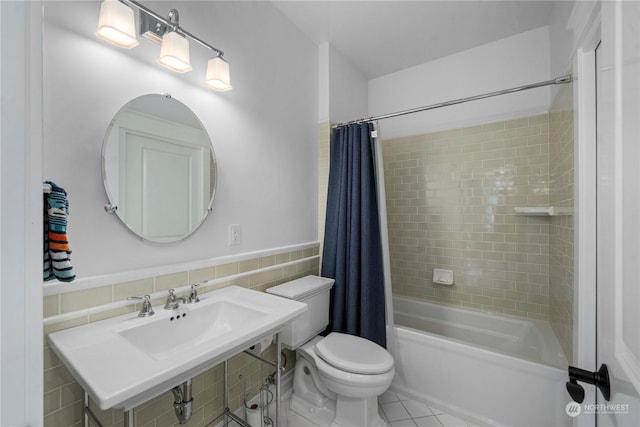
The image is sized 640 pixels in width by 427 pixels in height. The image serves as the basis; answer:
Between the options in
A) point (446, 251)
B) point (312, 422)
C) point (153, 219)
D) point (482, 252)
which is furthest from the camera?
point (446, 251)

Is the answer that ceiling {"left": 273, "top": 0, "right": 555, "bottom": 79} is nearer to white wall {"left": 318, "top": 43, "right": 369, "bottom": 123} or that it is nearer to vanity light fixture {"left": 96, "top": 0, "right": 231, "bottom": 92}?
white wall {"left": 318, "top": 43, "right": 369, "bottom": 123}

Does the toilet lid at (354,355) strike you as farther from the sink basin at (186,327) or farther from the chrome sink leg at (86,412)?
the chrome sink leg at (86,412)

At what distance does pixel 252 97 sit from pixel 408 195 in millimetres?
1749

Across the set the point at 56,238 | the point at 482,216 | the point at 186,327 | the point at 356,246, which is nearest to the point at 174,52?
the point at 56,238

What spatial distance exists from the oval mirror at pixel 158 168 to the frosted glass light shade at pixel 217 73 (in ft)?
0.63

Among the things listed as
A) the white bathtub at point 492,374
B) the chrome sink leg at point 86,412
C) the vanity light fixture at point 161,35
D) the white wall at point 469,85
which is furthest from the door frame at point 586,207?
the chrome sink leg at point 86,412

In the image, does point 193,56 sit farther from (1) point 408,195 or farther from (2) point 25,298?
(1) point 408,195

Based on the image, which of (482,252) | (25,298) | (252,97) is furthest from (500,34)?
(25,298)

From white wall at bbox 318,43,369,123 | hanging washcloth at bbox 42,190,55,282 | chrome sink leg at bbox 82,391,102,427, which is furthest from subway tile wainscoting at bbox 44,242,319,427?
white wall at bbox 318,43,369,123

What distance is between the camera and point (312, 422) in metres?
1.69

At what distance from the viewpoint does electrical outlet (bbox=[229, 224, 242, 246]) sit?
1613mm

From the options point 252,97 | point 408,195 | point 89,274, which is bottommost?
point 89,274

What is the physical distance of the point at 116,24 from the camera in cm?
102

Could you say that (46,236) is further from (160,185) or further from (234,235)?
(234,235)
